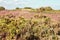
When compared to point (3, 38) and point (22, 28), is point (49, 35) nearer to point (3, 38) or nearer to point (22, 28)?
point (22, 28)

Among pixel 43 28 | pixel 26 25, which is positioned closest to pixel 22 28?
pixel 26 25

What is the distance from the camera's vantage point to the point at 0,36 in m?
18.8

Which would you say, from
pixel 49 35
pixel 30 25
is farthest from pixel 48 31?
pixel 30 25

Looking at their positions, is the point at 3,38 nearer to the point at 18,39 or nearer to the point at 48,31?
the point at 18,39

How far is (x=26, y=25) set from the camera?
18734 millimetres

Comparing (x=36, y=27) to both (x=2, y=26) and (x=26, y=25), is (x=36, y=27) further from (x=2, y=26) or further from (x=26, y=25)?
(x=2, y=26)

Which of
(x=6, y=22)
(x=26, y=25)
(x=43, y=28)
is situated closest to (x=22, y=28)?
(x=26, y=25)

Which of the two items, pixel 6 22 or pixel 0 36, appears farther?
pixel 6 22

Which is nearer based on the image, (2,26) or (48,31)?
(48,31)

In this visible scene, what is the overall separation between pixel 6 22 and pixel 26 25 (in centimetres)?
328

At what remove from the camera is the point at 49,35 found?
17984mm

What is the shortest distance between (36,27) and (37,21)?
1796mm

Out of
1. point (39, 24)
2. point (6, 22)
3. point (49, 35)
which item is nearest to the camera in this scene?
point (49, 35)

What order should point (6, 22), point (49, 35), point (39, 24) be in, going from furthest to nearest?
point (6, 22)
point (39, 24)
point (49, 35)
